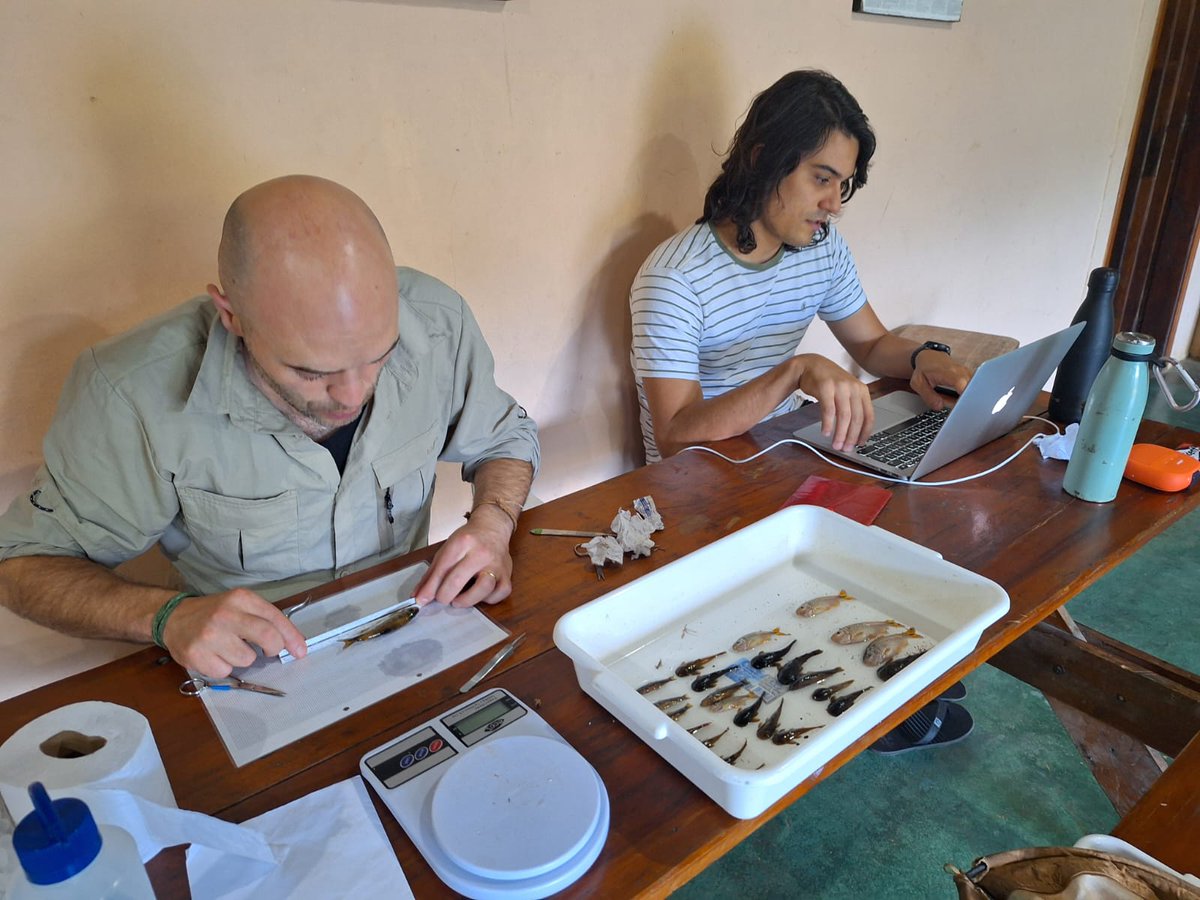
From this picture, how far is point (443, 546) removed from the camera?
1.07m

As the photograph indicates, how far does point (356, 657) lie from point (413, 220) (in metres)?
0.90

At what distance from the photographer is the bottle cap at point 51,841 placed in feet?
1.46

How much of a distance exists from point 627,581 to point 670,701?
0.23 meters

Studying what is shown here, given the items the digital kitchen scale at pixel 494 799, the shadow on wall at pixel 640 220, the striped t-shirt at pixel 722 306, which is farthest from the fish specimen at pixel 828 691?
the shadow on wall at pixel 640 220

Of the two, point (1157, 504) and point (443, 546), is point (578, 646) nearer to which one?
point (443, 546)

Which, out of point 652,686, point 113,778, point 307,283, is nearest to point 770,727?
point 652,686

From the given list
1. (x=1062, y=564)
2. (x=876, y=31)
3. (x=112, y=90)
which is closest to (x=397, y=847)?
(x=1062, y=564)

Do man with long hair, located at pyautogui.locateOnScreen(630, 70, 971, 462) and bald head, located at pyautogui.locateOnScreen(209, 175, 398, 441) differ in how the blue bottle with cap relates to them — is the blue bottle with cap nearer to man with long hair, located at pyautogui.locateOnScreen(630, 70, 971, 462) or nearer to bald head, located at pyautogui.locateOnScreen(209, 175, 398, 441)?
bald head, located at pyautogui.locateOnScreen(209, 175, 398, 441)

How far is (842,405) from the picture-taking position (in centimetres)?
130

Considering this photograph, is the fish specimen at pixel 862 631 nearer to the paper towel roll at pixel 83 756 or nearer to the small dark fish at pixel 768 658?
the small dark fish at pixel 768 658

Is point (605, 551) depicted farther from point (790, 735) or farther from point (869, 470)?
point (869, 470)

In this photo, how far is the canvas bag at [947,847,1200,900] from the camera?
62 centimetres

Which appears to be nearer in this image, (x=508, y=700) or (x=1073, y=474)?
(x=508, y=700)

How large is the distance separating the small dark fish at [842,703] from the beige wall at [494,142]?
1.13 m
